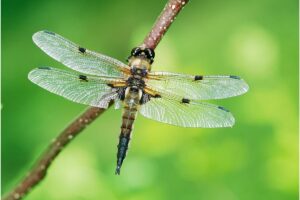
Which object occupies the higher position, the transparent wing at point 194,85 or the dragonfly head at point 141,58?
the dragonfly head at point 141,58

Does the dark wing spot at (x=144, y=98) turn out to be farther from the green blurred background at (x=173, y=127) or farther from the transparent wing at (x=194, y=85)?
the green blurred background at (x=173, y=127)

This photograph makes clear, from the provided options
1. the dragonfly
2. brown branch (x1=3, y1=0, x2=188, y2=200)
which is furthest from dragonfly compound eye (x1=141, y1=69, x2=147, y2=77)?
brown branch (x1=3, y1=0, x2=188, y2=200)

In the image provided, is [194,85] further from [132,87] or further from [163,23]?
[163,23]

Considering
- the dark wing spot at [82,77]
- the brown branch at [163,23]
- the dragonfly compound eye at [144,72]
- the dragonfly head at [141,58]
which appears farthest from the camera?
the dark wing spot at [82,77]

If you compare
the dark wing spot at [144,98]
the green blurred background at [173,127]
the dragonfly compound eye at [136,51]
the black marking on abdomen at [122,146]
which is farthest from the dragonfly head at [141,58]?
the green blurred background at [173,127]

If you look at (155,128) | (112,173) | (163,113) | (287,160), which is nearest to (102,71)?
(163,113)

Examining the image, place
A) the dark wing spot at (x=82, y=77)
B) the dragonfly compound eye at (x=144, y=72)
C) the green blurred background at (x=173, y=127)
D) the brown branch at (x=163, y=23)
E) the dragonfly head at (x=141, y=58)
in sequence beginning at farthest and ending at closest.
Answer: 1. the green blurred background at (x=173, y=127)
2. the dark wing spot at (x=82, y=77)
3. the dragonfly compound eye at (x=144, y=72)
4. the dragonfly head at (x=141, y=58)
5. the brown branch at (x=163, y=23)

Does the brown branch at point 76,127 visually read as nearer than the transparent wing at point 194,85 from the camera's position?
Yes

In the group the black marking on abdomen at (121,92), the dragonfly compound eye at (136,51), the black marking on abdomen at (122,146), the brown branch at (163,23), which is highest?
the brown branch at (163,23)
